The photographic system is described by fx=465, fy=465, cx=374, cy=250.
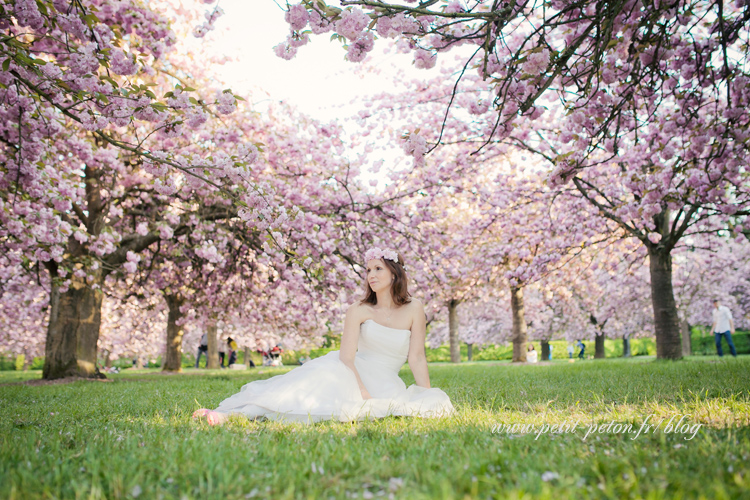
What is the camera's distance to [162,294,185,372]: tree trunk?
1498 cm

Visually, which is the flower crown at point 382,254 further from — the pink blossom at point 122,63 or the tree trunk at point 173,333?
the tree trunk at point 173,333

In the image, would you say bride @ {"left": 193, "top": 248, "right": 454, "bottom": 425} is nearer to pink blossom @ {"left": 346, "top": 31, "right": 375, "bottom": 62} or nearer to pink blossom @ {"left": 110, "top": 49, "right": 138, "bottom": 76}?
pink blossom @ {"left": 346, "top": 31, "right": 375, "bottom": 62}

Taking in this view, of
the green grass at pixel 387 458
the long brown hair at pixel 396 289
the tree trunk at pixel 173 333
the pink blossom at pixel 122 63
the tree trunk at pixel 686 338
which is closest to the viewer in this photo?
the green grass at pixel 387 458

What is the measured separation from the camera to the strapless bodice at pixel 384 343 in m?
4.54

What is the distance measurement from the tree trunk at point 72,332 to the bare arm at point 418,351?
7955 mm

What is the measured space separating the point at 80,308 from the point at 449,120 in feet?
29.8

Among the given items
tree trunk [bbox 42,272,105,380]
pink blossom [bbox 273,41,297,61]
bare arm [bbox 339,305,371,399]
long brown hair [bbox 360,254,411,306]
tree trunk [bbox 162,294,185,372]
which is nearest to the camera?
pink blossom [bbox 273,41,297,61]

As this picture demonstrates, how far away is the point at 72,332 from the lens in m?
9.79

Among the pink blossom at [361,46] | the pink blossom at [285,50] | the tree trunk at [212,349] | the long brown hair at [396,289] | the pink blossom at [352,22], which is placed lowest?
the tree trunk at [212,349]

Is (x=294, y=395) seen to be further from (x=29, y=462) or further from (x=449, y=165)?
(x=449, y=165)

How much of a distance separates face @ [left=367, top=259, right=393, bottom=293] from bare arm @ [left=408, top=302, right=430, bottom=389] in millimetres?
383

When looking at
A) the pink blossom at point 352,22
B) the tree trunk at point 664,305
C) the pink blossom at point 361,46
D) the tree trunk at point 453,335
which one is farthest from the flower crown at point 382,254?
the tree trunk at point 453,335

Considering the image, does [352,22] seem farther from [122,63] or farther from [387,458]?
[387,458]

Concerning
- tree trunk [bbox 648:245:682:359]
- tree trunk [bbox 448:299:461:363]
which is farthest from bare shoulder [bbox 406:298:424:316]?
tree trunk [bbox 448:299:461:363]
